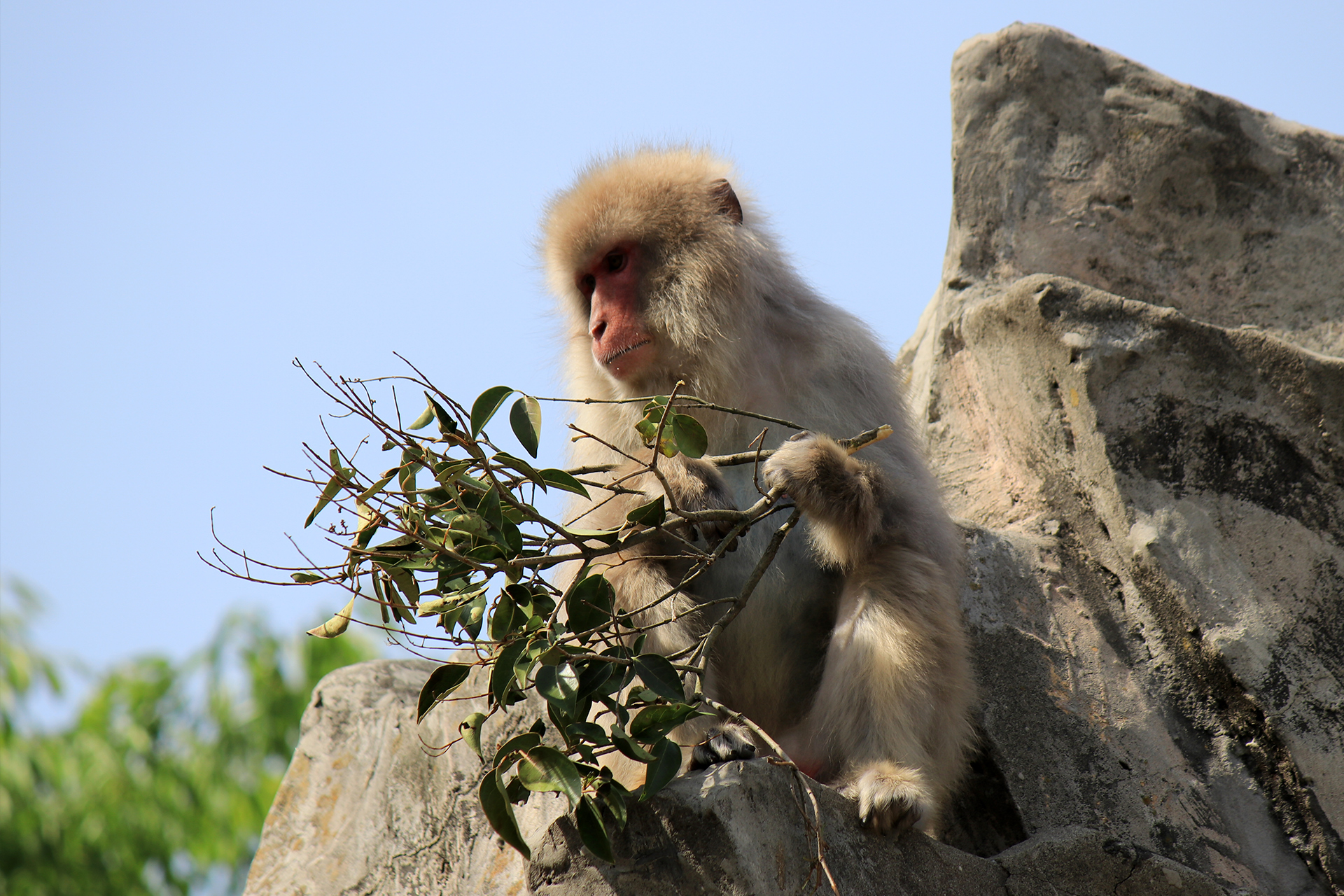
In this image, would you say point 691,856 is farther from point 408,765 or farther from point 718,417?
point 408,765

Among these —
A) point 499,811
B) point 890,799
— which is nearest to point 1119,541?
point 890,799

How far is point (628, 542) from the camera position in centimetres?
231

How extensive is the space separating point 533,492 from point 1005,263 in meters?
2.60

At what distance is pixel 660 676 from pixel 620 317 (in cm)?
130

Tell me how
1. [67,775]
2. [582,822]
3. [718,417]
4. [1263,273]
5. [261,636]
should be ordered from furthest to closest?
[261,636], [67,775], [1263,273], [718,417], [582,822]

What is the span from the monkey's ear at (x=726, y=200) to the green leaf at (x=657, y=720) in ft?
5.66

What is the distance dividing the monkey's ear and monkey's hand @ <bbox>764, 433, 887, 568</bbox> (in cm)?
94

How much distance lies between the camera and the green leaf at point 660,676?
6.86 ft

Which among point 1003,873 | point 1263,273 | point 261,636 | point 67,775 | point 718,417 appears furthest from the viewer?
point 261,636

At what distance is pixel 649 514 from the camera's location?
90.5 inches

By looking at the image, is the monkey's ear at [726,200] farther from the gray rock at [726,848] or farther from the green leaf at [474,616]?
the gray rock at [726,848]

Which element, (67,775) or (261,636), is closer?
(67,775)

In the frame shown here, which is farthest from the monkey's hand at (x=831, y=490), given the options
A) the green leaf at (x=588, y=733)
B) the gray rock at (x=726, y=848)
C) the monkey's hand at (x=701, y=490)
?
the green leaf at (x=588, y=733)

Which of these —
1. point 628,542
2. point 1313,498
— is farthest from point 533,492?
point 1313,498
